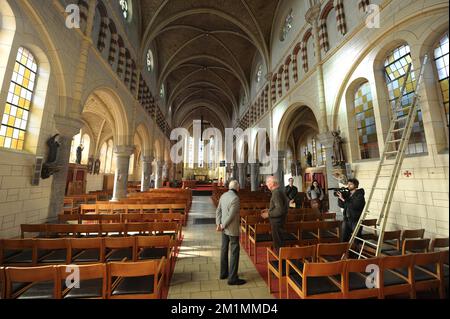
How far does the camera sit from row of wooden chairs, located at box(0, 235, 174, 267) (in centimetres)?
247

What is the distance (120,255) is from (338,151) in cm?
619

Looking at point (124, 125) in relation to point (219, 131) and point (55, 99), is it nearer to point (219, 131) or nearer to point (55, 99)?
point (55, 99)

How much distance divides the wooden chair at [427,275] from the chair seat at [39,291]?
373cm

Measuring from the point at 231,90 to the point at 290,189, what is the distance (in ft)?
59.4

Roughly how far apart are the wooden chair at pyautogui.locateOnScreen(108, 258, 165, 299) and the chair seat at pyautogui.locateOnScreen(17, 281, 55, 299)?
1.93 feet

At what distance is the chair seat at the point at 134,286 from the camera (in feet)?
6.23

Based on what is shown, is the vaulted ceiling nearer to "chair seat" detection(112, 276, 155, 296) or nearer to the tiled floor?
the tiled floor

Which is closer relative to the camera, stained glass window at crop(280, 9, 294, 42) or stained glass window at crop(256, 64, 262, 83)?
stained glass window at crop(280, 9, 294, 42)

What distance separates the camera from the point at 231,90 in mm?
21812

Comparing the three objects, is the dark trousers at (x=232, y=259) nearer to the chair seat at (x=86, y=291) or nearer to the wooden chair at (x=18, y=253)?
the chair seat at (x=86, y=291)

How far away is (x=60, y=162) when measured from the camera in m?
4.83

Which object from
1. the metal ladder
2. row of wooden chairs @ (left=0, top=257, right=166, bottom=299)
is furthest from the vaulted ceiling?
row of wooden chairs @ (left=0, top=257, right=166, bottom=299)

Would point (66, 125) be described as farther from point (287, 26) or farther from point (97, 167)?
point (97, 167)
